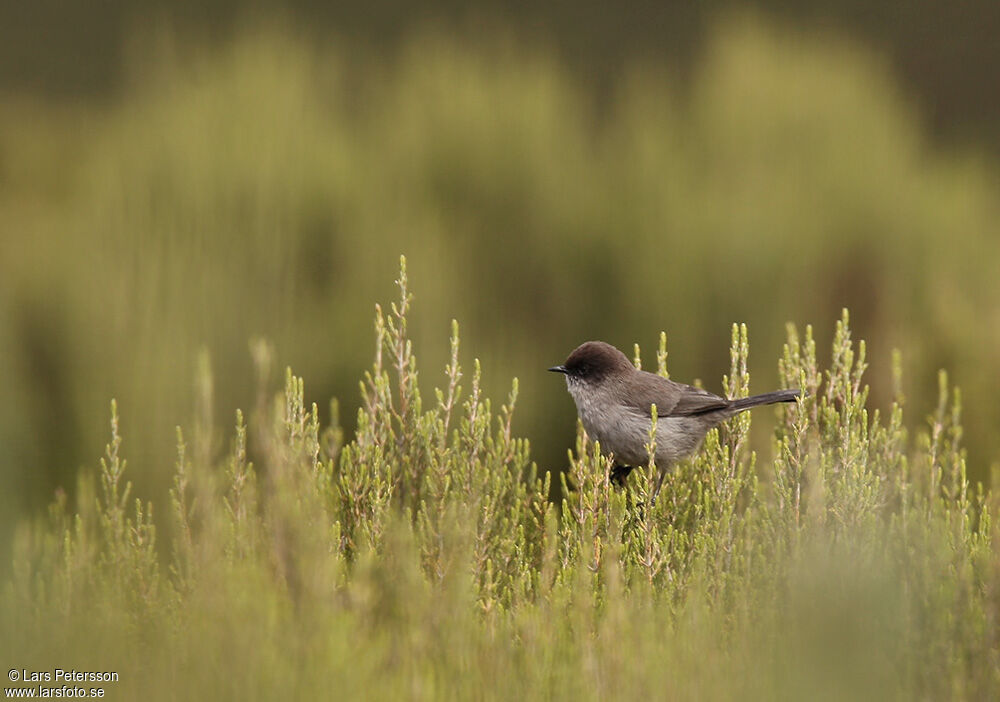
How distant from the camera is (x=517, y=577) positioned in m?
4.54

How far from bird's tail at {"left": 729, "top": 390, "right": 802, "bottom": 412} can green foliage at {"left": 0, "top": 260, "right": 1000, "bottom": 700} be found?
7 centimetres

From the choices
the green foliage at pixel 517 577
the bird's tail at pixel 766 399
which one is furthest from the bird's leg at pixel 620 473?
the bird's tail at pixel 766 399

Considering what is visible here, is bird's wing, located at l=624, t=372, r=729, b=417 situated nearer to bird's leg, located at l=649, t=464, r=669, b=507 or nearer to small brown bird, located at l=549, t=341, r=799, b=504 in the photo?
small brown bird, located at l=549, t=341, r=799, b=504

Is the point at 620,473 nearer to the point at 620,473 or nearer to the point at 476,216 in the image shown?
the point at 620,473

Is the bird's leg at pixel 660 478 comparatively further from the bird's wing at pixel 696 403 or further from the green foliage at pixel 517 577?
the bird's wing at pixel 696 403

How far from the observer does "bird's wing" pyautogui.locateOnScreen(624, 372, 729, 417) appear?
5.05 m

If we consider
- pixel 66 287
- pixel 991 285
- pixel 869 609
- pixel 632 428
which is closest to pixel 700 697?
pixel 869 609

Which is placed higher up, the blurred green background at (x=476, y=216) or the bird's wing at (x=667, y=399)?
the blurred green background at (x=476, y=216)

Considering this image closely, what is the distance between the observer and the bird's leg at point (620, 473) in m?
5.31

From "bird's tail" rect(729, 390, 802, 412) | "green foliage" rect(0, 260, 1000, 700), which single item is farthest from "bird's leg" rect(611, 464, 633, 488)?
"bird's tail" rect(729, 390, 802, 412)

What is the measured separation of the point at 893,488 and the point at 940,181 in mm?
8427

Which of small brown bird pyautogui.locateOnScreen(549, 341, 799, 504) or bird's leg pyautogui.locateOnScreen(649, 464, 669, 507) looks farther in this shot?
small brown bird pyautogui.locateOnScreen(549, 341, 799, 504)

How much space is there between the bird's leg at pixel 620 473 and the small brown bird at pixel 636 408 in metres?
0.01

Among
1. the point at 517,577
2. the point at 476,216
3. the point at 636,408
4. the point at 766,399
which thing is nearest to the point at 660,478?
the point at 636,408
